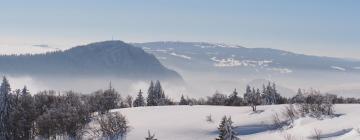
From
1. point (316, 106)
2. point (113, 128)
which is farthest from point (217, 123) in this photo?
point (316, 106)

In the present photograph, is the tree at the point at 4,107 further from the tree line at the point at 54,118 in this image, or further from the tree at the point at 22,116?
the tree at the point at 22,116

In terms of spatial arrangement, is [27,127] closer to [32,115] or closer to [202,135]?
[32,115]

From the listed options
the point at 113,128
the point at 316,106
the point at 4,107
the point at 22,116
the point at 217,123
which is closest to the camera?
the point at 316,106

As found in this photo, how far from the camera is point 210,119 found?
135125mm

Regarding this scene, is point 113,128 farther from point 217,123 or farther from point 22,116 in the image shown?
point 217,123

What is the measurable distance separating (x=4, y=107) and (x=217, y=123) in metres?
48.5

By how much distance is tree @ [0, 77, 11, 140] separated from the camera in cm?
11456

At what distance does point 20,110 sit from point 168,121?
35.6 m

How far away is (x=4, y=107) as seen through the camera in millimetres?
115312

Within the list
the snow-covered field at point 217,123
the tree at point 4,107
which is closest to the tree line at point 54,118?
the tree at point 4,107

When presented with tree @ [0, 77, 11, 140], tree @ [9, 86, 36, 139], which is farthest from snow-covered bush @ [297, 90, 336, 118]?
tree @ [9, 86, 36, 139]

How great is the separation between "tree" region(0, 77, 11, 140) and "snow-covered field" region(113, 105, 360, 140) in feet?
86.2

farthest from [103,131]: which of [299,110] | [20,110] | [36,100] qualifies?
[299,110]

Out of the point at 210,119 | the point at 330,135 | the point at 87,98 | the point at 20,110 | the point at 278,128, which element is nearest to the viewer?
the point at 330,135
